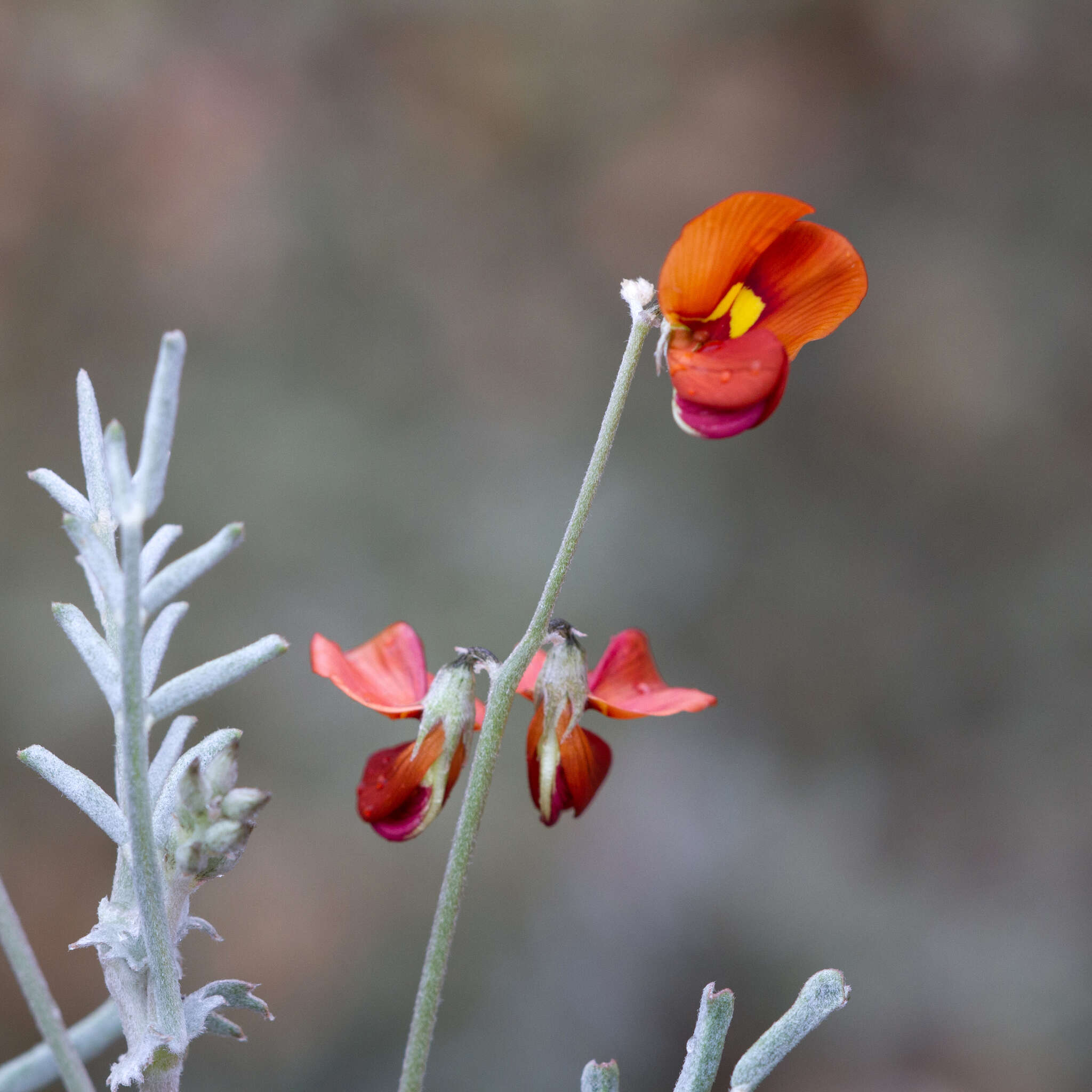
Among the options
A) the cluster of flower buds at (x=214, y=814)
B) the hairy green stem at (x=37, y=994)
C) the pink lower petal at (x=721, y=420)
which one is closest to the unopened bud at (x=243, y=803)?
the cluster of flower buds at (x=214, y=814)

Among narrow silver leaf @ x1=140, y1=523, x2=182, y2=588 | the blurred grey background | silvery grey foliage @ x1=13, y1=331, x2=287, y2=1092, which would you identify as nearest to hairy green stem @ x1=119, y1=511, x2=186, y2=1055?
silvery grey foliage @ x1=13, y1=331, x2=287, y2=1092

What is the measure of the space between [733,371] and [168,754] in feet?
1.32

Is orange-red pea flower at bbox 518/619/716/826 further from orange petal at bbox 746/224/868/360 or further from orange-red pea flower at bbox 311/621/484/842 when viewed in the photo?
orange petal at bbox 746/224/868/360

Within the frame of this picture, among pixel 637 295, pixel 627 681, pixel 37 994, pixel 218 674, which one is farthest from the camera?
pixel 627 681

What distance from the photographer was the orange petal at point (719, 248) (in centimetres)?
64

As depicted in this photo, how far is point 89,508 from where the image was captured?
679mm

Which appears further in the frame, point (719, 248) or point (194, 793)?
point (719, 248)

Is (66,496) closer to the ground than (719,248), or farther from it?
closer to the ground

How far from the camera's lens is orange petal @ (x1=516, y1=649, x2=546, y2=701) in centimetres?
78

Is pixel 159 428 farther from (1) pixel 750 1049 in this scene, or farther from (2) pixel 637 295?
(1) pixel 750 1049

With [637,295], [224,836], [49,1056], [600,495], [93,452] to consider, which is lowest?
[49,1056]

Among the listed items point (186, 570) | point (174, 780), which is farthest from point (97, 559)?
point (174, 780)

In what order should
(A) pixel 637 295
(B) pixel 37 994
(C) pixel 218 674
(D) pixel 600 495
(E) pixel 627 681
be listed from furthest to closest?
(D) pixel 600 495, (E) pixel 627 681, (A) pixel 637 295, (C) pixel 218 674, (B) pixel 37 994

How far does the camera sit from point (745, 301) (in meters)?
0.72
